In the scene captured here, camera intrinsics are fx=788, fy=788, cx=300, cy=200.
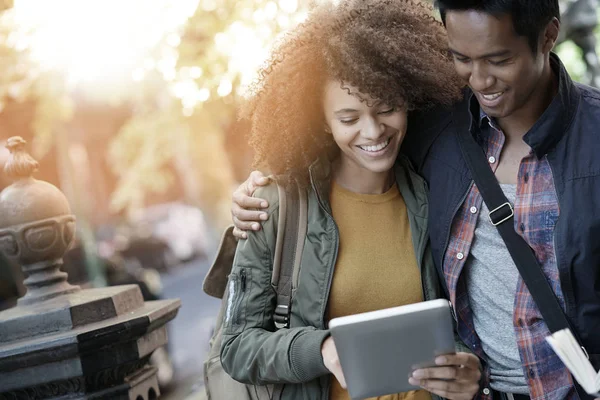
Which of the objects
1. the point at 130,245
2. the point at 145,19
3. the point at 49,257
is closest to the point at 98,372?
the point at 49,257

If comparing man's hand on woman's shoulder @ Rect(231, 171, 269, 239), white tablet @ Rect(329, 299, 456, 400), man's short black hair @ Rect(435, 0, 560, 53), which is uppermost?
man's short black hair @ Rect(435, 0, 560, 53)

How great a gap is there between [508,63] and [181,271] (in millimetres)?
20260

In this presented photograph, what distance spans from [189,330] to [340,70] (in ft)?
32.7

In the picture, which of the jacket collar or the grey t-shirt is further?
the grey t-shirt

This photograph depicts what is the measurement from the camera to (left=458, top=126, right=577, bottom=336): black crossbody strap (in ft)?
9.16

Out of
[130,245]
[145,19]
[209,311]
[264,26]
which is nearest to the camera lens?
[264,26]

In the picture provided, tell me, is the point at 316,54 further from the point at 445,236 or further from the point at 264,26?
the point at 264,26

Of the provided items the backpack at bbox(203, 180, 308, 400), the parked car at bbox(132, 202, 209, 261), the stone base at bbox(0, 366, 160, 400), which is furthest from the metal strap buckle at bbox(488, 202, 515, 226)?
the parked car at bbox(132, 202, 209, 261)

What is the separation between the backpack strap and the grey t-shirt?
2.18ft

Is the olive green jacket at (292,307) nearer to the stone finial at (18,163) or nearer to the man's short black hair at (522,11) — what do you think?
the man's short black hair at (522,11)

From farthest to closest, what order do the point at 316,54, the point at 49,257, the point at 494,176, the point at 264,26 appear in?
→ the point at 264,26
the point at 49,257
the point at 316,54
the point at 494,176

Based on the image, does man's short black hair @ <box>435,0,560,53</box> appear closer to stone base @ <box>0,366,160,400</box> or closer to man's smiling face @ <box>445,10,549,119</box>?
man's smiling face @ <box>445,10,549,119</box>

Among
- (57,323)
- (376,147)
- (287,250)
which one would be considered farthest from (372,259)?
(57,323)

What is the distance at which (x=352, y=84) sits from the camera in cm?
309
